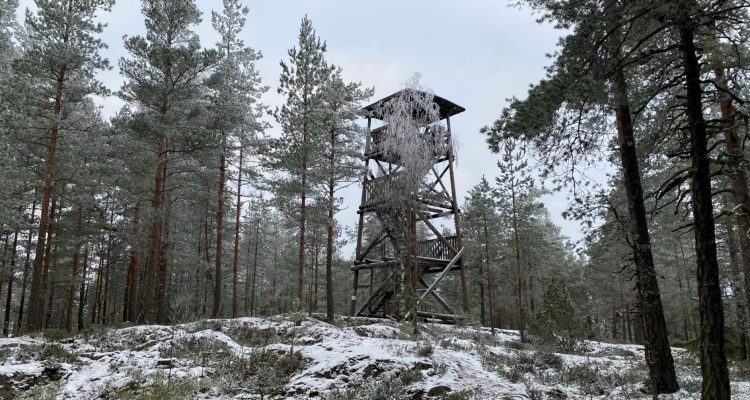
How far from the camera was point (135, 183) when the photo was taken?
17594 millimetres

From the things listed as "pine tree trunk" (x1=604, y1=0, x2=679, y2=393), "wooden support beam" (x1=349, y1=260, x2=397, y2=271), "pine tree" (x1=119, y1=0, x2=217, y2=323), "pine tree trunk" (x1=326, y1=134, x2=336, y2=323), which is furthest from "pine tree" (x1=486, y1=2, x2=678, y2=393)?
"pine tree" (x1=119, y1=0, x2=217, y2=323)

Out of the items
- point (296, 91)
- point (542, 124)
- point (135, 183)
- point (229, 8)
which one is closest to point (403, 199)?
point (296, 91)

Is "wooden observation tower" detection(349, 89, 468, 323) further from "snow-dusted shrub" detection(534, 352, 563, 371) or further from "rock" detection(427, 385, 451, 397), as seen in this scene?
"rock" detection(427, 385, 451, 397)

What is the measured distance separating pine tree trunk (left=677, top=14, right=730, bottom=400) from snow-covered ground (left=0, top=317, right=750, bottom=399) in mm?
1440

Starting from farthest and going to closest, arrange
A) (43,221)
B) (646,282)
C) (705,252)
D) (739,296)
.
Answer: (739,296) → (43,221) → (646,282) → (705,252)

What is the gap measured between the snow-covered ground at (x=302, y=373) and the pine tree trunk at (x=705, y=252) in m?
1.44

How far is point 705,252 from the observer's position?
6164mm

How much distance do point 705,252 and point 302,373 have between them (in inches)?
258

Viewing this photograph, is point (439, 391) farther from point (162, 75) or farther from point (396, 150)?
point (162, 75)

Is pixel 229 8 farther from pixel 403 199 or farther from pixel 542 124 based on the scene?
pixel 542 124

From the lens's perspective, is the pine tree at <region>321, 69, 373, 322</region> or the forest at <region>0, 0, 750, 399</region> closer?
the forest at <region>0, 0, 750, 399</region>

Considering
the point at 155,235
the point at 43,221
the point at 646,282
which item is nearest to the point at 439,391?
the point at 646,282

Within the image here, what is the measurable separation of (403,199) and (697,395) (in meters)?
9.23

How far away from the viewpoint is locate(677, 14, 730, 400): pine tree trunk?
585 centimetres
